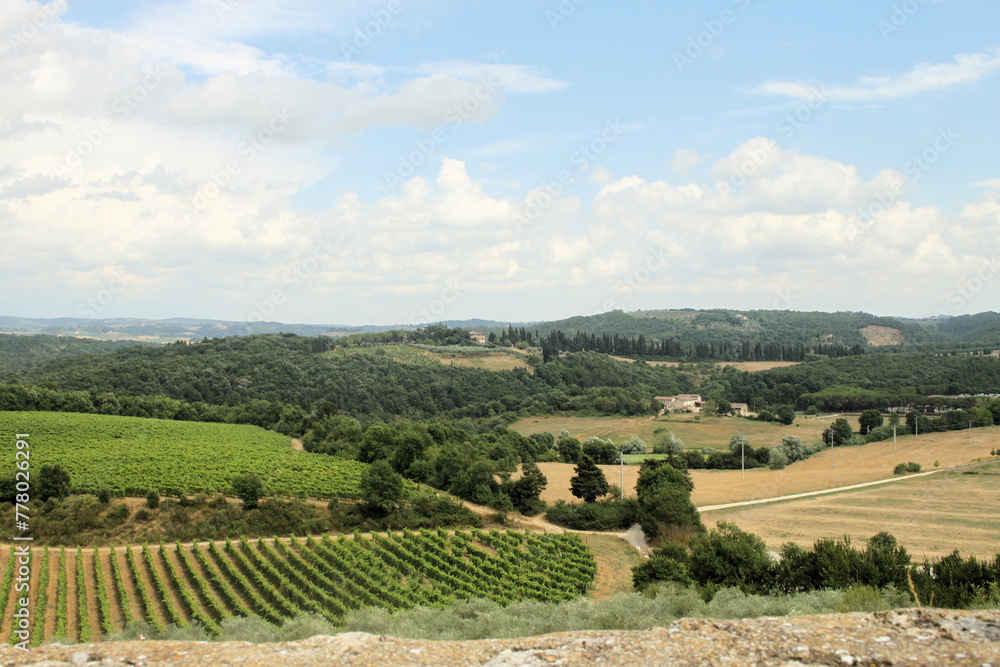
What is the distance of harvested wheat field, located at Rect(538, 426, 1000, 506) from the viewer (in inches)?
1877

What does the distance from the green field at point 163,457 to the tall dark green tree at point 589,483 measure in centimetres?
1590

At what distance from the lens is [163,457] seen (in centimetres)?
4553

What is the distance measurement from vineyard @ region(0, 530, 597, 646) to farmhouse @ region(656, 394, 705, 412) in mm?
69138

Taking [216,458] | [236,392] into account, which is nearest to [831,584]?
[216,458]

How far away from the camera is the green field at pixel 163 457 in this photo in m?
38.6

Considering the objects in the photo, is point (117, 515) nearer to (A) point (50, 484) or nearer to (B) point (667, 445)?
(A) point (50, 484)

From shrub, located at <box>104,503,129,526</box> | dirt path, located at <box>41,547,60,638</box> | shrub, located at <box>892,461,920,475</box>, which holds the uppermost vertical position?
shrub, located at <box>104,503,129,526</box>

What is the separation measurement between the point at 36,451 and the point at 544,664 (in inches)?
1978

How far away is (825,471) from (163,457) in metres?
54.2

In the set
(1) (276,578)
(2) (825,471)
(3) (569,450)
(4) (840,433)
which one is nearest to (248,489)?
(1) (276,578)

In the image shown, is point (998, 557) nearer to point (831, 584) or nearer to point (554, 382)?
point (831, 584)

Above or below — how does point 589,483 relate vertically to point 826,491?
above

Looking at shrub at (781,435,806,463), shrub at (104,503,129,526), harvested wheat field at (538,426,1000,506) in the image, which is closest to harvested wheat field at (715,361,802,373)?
shrub at (781,435,806,463)

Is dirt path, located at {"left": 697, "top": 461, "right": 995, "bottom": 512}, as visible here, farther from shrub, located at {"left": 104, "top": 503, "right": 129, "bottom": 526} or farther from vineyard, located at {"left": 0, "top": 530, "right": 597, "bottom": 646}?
shrub, located at {"left": 104, "top": 503, "right": 129, "bottom": 526}
